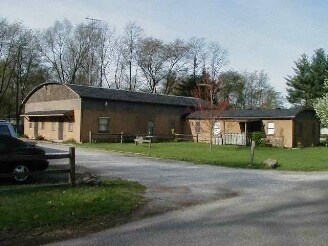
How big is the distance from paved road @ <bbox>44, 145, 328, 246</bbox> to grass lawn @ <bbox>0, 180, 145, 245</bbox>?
589 millimetres

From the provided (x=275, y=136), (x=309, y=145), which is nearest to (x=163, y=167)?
(x=275, y=136)

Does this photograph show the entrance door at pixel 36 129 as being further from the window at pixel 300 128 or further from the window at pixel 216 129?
the window at pixel 300 128

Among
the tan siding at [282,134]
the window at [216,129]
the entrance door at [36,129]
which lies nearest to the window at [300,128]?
the tan siding at [282,134]

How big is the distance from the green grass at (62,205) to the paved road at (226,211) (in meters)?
0.66

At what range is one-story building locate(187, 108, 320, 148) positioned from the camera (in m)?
38.4

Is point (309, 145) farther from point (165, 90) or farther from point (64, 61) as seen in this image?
point (64, 61)

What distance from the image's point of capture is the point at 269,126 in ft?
131

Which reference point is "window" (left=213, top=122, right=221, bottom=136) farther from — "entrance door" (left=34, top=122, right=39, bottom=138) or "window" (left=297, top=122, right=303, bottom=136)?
"entrance door" (left=34, top=122, right=39, bottom=138)

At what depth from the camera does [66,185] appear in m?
11.7

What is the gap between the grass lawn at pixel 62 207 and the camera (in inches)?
310

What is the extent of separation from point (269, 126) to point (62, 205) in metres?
32.6

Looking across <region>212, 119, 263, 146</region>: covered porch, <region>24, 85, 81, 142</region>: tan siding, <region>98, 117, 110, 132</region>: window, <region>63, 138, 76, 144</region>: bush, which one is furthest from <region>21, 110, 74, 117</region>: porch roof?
<region>212, 119, 263, 146</region>: covered porch

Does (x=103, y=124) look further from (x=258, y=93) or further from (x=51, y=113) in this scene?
(x=258, y=93)

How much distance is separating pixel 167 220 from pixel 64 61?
64607 mm
